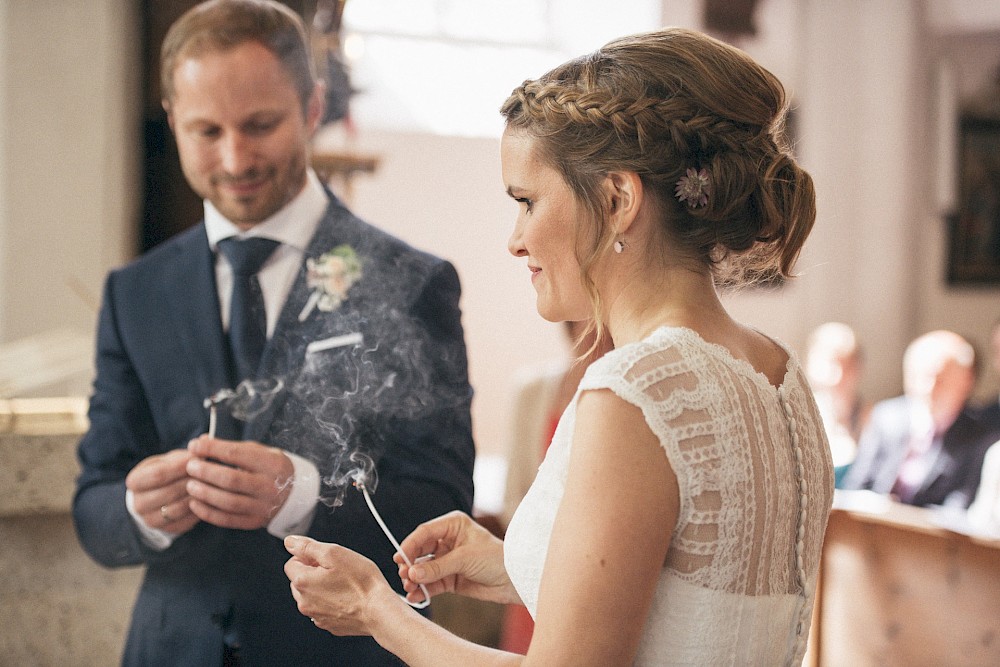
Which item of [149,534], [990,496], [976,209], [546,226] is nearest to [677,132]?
[546,226]

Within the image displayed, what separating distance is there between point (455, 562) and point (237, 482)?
1.22 feet

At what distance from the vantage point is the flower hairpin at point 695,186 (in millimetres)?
1166

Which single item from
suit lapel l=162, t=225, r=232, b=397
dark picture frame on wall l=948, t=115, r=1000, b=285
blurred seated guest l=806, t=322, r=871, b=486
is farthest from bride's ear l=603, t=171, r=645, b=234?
dark picture frame on wall l=948, t=115, r=1000, b=285

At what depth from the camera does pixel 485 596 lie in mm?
1447

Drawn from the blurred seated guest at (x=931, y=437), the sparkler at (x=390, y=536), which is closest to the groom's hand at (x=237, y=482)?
the sparkler at (x=390, y=536)

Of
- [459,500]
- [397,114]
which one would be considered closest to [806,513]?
[459,500]

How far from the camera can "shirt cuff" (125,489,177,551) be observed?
62.7 inches

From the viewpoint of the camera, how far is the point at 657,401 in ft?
3.37

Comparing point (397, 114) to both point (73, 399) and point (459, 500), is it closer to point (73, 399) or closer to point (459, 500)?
point (73, 399)

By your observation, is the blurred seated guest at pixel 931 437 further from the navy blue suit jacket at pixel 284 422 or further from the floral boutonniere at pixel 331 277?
the floral boutonniere at pixel 331 277

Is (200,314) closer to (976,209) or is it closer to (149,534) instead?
(149,534)

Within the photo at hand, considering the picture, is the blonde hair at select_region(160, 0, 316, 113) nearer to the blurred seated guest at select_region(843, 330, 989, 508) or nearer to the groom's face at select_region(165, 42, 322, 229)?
the groom's face at select_region(165, 42, 322, 229)

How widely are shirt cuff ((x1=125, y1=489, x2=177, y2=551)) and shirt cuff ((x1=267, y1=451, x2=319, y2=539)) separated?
20 cm

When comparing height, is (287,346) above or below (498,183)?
below
